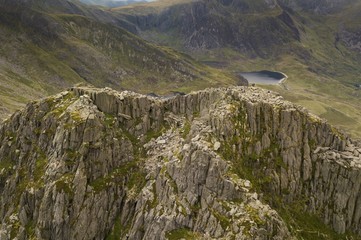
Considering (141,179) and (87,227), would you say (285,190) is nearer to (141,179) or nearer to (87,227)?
(141,179)

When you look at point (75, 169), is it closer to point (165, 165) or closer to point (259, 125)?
point (165, 165)

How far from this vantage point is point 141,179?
206 feet

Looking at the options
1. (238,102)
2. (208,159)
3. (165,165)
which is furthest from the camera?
(238,102)

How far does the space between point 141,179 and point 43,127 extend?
20621 mm

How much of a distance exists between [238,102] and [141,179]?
71.9 feet

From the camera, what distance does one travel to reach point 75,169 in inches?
2356

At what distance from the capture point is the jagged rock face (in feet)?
180

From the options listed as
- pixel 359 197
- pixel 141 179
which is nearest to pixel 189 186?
pixel 141 179

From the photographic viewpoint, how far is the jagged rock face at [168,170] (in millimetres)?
54969

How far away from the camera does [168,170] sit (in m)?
59.5

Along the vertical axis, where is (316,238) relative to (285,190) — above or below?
below

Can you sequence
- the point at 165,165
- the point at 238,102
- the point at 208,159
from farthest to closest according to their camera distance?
the point at 238,102 < the point at 165,165 < the point at 208,159

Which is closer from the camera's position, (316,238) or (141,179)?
(316,238)

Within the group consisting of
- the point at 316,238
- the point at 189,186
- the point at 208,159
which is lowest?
the point at 316,238
